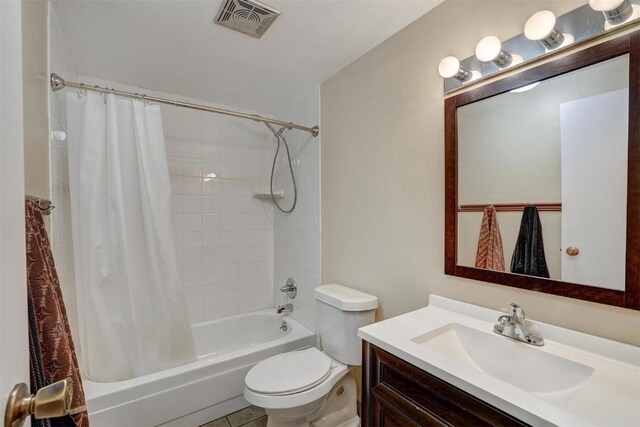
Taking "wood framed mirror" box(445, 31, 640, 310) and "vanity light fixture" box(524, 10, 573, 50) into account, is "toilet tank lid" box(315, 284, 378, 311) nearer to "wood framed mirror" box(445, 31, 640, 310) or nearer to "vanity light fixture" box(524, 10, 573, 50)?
"wood framed mirror" box(445, 31, 640, 310)

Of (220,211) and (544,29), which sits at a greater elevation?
(544,29)

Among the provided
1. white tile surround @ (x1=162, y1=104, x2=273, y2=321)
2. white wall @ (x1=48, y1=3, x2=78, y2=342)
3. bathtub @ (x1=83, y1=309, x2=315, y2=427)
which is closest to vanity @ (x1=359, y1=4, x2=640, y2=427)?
bathtub @ (x1=83, y1=309, x2=315, y2=427)

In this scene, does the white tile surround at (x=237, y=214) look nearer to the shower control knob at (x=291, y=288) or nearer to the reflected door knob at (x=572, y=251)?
the shower control knob at (x=291, y=288)

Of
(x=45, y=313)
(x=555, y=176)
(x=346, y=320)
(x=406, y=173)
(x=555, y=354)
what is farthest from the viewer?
(x=346, y=320)

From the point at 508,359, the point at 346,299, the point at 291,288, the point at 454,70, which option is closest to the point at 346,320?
the point at 346,299

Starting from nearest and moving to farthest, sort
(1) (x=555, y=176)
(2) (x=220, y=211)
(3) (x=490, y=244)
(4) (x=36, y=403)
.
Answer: (4) (x=36, y=403)
(1) (x=555, y=176)
(3) (x=490, y=244)
(2) (x=220, y=211)

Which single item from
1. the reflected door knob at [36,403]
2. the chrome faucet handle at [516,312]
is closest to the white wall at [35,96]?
the reflected door knob at [36,403]

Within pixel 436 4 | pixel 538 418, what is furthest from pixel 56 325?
pixel 436 4

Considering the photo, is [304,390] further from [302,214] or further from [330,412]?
[302,214]

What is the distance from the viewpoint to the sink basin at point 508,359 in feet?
2.78

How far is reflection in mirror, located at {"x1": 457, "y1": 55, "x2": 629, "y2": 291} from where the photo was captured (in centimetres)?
87

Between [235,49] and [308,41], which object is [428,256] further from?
[235,49]

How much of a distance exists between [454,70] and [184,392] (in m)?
2.10

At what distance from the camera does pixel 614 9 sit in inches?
32.7
